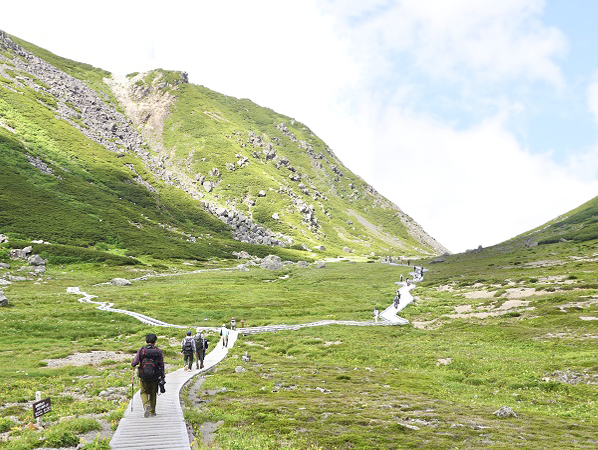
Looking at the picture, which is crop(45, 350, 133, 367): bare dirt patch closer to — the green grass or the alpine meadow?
the alpine meadow

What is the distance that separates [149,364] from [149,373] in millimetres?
386

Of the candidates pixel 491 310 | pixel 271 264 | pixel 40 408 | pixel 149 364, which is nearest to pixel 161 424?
pixel 149 364

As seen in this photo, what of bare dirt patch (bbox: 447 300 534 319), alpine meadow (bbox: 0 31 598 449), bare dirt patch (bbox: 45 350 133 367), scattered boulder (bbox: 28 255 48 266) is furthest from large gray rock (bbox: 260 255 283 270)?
bare dirt patch (bbox: 45 350 133 367)

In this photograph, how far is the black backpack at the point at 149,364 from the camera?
57.1 ft

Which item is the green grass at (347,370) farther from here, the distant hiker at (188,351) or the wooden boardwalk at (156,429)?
the distant hiker at (188,351)

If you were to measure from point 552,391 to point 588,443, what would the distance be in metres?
11.8

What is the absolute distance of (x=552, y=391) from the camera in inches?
1027

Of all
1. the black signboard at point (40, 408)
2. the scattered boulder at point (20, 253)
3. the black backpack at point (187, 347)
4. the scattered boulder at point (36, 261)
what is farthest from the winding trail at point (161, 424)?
the scattered boulder at point (20, 253)

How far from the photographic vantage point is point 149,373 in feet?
57.2

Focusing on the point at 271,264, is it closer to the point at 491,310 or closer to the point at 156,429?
the point at 491,310

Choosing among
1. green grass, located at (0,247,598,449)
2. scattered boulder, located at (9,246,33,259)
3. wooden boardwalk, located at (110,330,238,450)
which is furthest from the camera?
scattered boulder, located at (9,246,33,259)

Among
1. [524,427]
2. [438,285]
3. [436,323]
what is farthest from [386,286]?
[524,427]

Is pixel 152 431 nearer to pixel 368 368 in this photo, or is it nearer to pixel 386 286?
pixel 368 368

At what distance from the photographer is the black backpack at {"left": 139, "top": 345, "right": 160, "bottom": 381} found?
685 inches
